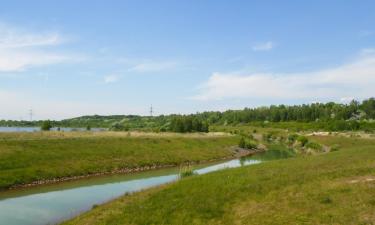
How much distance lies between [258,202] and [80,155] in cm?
4088

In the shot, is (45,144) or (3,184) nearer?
(3,184)

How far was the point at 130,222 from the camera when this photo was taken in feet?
73.2

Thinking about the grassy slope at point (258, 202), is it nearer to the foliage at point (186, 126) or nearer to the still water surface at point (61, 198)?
the still water surface at point (61, 198)

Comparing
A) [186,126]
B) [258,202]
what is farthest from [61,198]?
[186,126]

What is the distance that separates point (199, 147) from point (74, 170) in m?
41.1

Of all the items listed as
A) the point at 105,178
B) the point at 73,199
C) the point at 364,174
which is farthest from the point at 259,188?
the point at 105,178

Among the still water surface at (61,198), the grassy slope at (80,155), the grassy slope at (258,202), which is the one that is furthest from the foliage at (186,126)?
the grassy slope at (258,202)

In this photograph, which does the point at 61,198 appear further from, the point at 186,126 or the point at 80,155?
the point at 186,126

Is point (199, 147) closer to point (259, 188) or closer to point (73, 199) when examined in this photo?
point (73, 199)

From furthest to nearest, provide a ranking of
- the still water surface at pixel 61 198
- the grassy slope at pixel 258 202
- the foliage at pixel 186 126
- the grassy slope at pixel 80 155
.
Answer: the foliage at pixel 186 126 → the grassy slope at pixel 80 155 → the still water surface at pixel 61 198 → the grassy slope at pixel 258 202

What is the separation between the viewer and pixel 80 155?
59.2 meters

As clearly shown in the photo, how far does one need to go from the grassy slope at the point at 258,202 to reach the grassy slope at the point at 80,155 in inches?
921

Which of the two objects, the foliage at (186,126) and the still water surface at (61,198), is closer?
the still water surface at (61,198)

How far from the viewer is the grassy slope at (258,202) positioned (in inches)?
835
